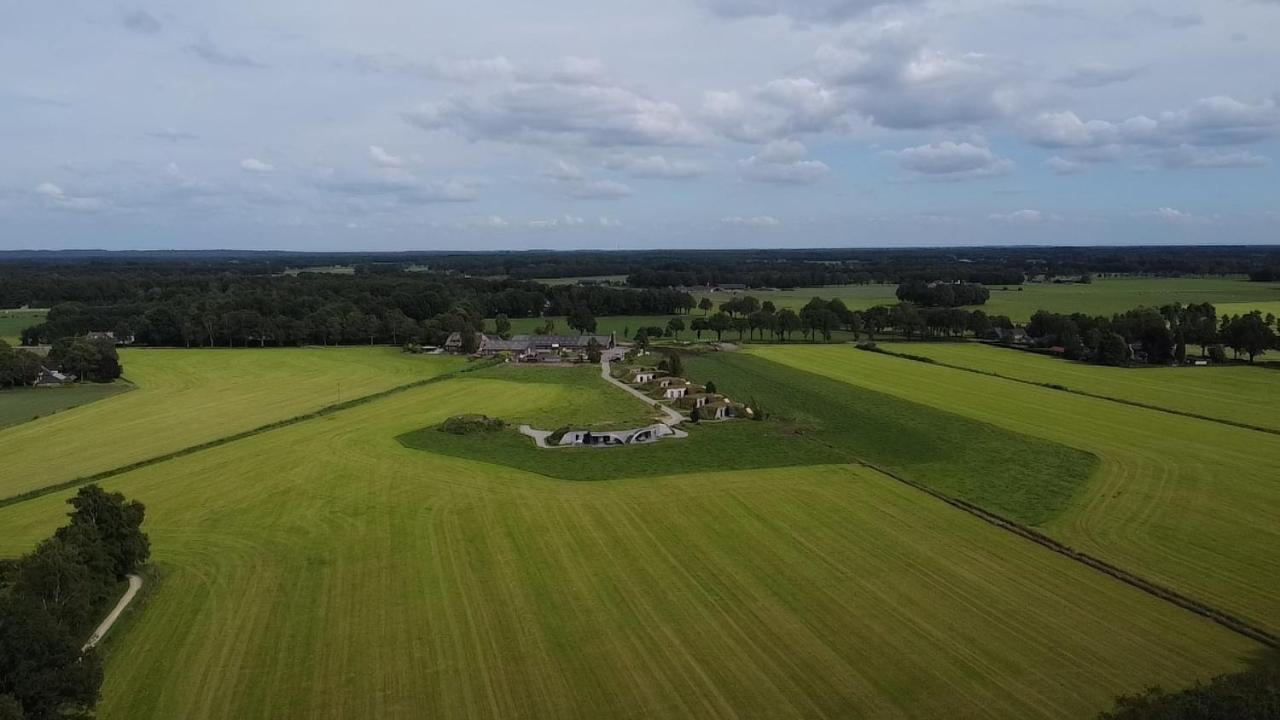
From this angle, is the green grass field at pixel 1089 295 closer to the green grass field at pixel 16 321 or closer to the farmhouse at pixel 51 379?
the farmhouse at pixel 51 379

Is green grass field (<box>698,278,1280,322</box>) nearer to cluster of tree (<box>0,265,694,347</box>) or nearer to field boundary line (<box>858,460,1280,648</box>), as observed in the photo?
cluster of tree (<box>0,265,694,347</box>)

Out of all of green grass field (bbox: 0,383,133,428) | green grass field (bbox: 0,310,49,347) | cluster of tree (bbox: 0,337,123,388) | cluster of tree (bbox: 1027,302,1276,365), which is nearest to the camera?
green grass field (bbox: 0,383,133,428)

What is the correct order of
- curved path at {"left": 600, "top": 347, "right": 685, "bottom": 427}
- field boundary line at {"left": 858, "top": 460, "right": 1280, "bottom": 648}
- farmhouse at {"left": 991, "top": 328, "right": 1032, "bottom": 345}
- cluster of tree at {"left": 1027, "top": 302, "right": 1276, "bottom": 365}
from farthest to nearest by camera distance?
farmhouse at {"left": 991, "top": 328, "right": 1032, "bottom": 345} < cluster of tree at {"left": 1027, "top": 302, "right": 1276, "bottom": 365} < curved path at {"left": 600, "top": 347, "right": 685, "bottom": 427} < field boundary line at {"left": 858, "top": 460, "right": 1280, "bottom": 648}

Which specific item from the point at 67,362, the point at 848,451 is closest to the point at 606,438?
the point at 848,451

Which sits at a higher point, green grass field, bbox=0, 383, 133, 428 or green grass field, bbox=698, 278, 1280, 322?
green grass field, bbox=698, 278, 1280, 322

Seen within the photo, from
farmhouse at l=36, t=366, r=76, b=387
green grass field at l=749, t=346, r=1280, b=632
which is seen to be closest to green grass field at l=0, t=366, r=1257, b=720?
green grass field at l=749, t=346, r=1280, b=632

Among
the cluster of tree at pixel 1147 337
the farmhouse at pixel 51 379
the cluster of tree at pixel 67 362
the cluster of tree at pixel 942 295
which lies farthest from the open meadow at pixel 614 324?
the farmhouse at pixel 51 379

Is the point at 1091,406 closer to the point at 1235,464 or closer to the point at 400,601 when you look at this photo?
the point at 1235,464
